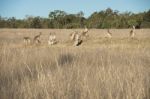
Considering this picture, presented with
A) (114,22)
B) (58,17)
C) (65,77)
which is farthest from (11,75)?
(58,17)

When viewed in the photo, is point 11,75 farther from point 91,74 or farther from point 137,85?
point 137,85

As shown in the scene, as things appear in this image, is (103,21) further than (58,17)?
No

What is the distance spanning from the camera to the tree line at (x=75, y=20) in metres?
59.3

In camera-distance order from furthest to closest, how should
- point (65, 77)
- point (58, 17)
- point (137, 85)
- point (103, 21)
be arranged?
point (58, 17)
point (103, 21)
point (65, 77)
point (137, 85)

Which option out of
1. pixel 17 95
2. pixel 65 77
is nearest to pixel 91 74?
pixel 65 77

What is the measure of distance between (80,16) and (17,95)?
2571 inches

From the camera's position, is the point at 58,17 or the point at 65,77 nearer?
the point at 65,77

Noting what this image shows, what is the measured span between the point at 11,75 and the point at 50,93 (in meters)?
1.34

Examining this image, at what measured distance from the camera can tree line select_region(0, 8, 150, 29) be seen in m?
59.3

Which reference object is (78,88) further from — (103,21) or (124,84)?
(103,21)

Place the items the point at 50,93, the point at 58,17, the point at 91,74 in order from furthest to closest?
the point at 58,17 < the point at 91,74 < the point at 50,93

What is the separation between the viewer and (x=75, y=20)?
67.5m

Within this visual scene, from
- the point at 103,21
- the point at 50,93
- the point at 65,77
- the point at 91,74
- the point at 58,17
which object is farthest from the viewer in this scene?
the point at 58,17

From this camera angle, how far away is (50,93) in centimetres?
340
